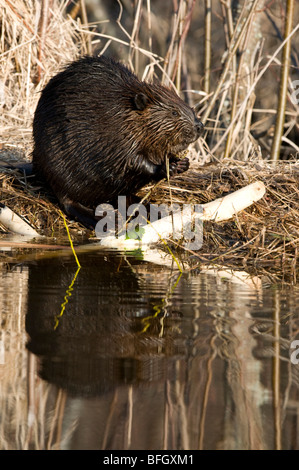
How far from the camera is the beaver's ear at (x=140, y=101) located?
3825 millimetres

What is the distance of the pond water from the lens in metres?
1.42

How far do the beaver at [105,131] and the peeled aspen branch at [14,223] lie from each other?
29 cm

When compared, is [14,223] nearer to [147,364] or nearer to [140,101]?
[140,101]

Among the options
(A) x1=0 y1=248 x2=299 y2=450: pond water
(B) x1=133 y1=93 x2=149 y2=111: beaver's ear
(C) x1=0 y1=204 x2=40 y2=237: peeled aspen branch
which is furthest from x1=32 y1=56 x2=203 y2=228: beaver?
(A) x1=0 y1=248 x2=299 y2=450: pond water

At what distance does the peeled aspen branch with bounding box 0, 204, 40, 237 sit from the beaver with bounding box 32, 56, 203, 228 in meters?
0.29

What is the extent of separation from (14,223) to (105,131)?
2.34 feet

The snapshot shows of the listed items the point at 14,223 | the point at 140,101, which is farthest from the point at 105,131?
the point at 14,223

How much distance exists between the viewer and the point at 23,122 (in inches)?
222

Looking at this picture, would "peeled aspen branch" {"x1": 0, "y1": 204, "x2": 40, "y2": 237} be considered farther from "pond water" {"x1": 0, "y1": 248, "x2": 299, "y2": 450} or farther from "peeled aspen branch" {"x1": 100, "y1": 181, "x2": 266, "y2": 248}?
"pond water" {"x1": 0, "y1": 248, "x2": 299, "y2": 450}

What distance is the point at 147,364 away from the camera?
179 centimetres

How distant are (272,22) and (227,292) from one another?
516cm

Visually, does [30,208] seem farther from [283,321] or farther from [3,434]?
[3,434]
